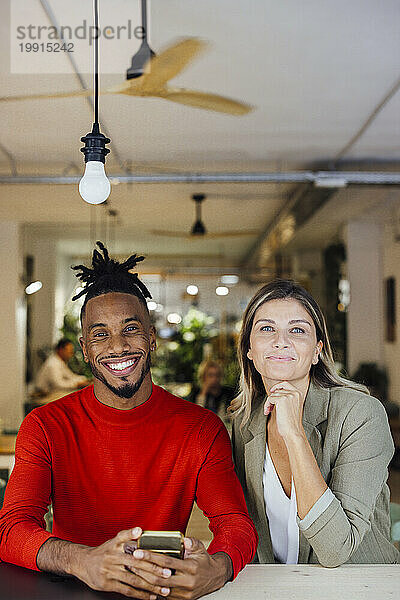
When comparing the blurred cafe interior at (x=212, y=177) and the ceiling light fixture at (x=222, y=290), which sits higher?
the blurred cafe interior at (x=212, y=177)

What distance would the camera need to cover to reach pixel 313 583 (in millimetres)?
1658

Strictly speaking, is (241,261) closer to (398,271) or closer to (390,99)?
(398,271)

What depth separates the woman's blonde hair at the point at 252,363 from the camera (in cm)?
202

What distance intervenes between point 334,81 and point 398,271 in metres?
3.25

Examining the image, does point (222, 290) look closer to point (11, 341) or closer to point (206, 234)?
point (206, 234)

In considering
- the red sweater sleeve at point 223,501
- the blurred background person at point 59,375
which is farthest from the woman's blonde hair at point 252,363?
the blurred background person at point 59,375

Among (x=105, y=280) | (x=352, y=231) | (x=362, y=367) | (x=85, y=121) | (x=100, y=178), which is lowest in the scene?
(x=362, y=367)

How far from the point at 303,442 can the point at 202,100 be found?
247 centimetres

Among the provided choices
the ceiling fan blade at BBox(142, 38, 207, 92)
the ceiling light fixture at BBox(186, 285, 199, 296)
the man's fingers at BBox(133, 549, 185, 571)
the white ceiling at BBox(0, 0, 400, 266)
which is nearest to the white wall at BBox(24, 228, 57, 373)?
the white ceiling at BBox(0, 0, 400, 266)

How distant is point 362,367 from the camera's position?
7.58 meters

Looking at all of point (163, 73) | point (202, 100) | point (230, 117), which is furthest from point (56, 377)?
point (163, 73)

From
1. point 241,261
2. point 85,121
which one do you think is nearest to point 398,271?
point 241,261

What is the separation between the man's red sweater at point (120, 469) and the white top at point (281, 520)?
6.6 inches

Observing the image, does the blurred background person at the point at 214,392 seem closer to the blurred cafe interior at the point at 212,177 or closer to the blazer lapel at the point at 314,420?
the blurred cafe interior at the point at 212,177
